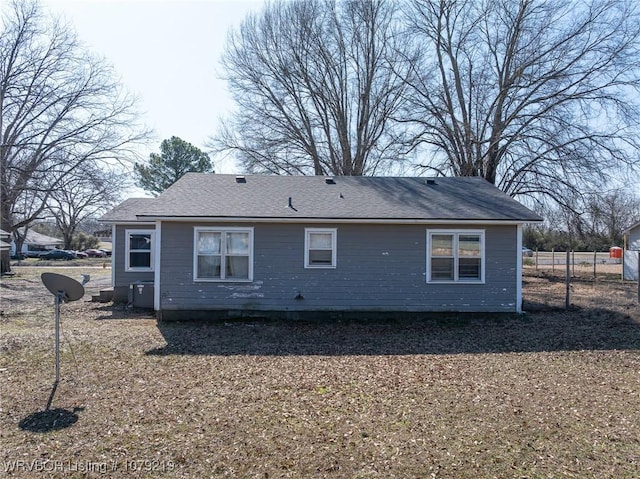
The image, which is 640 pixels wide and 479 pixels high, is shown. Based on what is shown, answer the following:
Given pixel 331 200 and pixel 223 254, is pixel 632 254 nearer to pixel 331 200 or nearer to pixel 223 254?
pixel 331 200

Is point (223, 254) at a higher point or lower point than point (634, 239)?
lower

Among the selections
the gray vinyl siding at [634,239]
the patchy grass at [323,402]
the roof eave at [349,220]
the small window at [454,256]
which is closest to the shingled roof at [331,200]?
the roof eave at [349,220]

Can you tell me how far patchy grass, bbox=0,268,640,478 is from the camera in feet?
13.0

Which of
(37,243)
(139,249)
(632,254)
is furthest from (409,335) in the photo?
(37,243)

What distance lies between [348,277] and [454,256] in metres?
2.77

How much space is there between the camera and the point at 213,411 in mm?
5145

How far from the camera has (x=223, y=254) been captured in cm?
1123

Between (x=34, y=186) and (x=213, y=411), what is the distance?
81.3 ft

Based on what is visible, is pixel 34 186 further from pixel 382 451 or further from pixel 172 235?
pixel 382 451

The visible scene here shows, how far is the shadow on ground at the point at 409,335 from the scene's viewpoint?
8523 mm

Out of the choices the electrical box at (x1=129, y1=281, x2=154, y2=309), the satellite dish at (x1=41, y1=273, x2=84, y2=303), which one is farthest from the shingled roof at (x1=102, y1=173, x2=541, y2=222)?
the satellite dish at (x1=41, y1=273, x2=84, y2=303)

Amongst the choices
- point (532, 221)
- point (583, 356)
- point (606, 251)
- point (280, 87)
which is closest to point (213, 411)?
point (583, 356)

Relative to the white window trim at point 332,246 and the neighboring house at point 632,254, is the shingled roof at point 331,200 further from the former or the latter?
the neighboring house at point 632,254

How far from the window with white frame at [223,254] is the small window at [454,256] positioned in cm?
461
